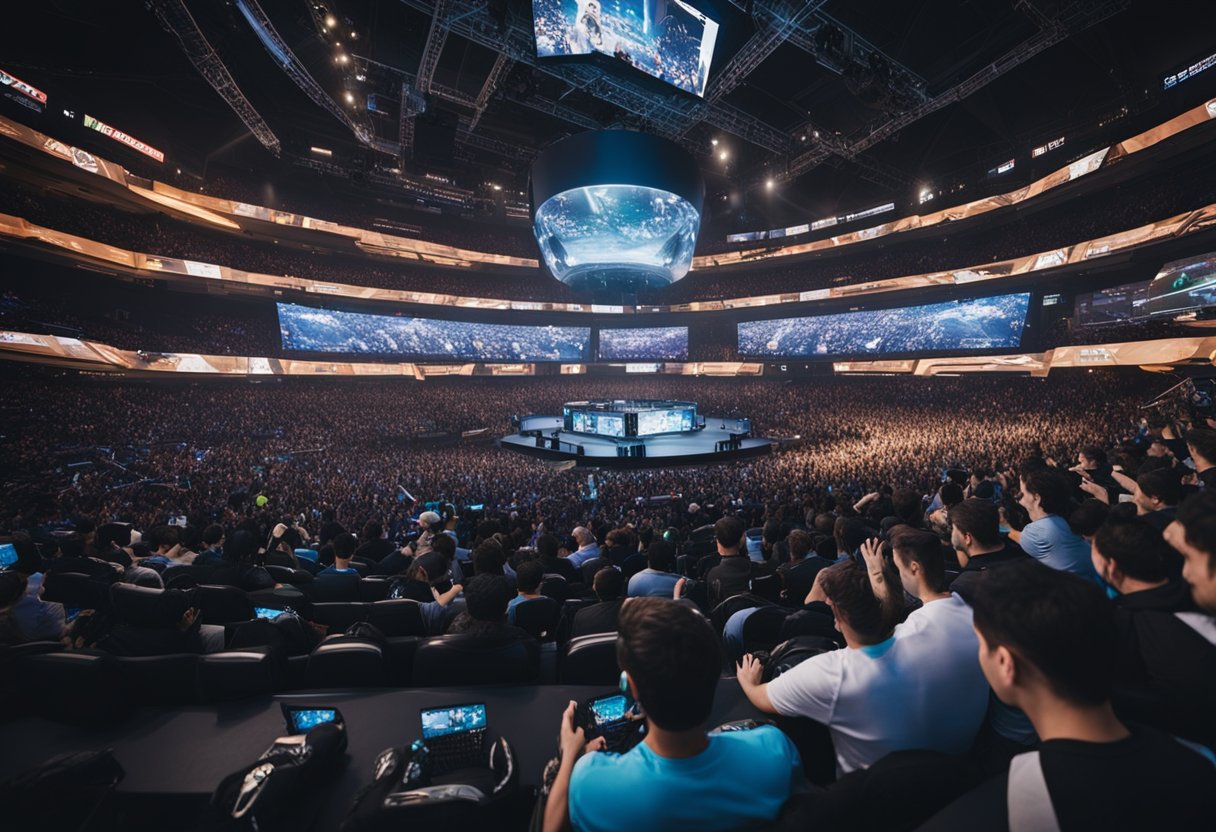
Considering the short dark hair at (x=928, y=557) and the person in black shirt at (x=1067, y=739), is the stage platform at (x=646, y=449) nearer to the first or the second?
the short dark hair at (x=928, y=557)

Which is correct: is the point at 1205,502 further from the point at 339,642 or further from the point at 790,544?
the point at 339,642

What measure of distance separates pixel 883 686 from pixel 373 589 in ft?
16.2

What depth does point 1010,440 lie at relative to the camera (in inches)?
676

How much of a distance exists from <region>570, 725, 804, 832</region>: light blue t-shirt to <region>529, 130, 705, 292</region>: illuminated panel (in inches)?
639

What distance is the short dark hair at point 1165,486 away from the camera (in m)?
3.92

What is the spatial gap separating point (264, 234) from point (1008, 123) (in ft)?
144

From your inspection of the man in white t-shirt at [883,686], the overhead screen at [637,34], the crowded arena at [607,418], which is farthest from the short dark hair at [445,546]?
the overhead screen at [637,34]

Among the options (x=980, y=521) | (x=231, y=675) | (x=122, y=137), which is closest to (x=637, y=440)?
(x=980, y=521)

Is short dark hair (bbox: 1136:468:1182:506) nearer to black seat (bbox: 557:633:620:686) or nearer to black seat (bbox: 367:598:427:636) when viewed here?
black seat (bbox: 557:633:620:686)

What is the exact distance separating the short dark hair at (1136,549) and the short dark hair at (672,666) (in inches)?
97.0

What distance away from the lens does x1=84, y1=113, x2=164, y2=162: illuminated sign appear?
19.0 meters

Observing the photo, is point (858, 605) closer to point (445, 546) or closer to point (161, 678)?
point (161, 678)

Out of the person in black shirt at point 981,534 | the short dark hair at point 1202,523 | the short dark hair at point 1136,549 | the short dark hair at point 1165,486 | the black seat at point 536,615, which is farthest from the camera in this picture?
the short dark hair at point 1165,486

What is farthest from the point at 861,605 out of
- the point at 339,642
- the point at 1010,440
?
the point at 1010,440
